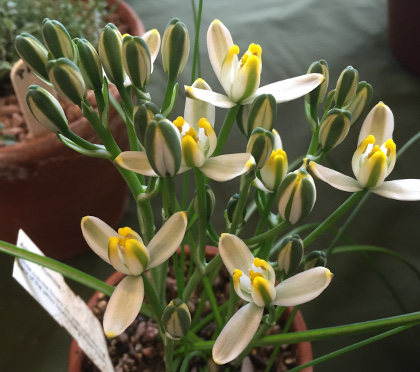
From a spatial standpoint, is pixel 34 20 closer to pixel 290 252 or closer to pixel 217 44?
pixel 217 44

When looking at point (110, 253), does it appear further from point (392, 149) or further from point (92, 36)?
point (92, 36)

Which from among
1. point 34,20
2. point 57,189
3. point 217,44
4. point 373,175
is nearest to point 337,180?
point 373,175

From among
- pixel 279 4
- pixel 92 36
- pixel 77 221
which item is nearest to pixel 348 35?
pixel 279 4

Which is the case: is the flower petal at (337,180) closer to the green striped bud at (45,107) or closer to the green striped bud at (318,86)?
the green striped bud at (318,86)

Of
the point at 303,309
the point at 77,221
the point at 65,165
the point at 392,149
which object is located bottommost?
the point at 303,309

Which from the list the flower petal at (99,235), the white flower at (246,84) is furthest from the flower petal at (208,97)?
the flower petal at (99,235)

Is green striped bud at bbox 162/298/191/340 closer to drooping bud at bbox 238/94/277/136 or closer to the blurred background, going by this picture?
drooping bud at bbox 238/94/277/136
